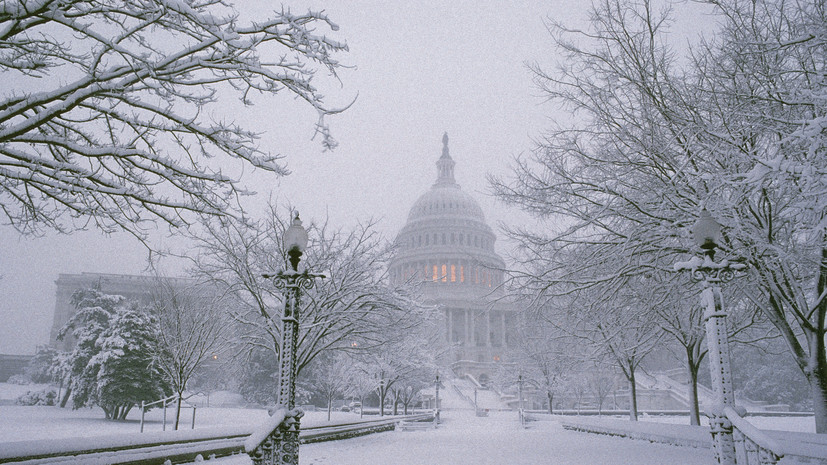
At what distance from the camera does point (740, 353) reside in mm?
55906

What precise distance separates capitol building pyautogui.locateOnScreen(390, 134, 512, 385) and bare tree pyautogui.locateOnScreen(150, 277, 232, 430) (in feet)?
229

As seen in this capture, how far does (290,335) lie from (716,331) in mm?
5807

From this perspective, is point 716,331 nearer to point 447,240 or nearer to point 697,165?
point 697,165

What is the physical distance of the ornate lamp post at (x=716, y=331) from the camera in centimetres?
710

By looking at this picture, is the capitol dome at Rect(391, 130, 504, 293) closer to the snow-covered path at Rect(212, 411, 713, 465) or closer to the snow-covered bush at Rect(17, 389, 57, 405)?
the snow-covered bush at Rect(17, 389, 57, 405)

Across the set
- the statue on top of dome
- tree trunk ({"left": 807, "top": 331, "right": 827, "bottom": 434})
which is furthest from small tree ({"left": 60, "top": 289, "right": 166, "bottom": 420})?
the statue on top of dome

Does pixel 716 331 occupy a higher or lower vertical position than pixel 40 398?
higher

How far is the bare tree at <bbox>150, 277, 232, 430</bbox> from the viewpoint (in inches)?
874

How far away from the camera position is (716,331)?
7230 millimetres

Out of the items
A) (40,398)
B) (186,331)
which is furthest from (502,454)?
(40,398)

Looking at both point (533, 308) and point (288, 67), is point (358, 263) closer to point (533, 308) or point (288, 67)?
point (533, 308)

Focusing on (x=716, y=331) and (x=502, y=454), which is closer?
(x=716, y=331)

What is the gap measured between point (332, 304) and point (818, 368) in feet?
41.0

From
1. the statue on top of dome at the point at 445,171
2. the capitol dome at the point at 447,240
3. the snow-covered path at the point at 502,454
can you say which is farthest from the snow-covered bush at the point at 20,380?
the statue on top of dome at the point at 445,171
